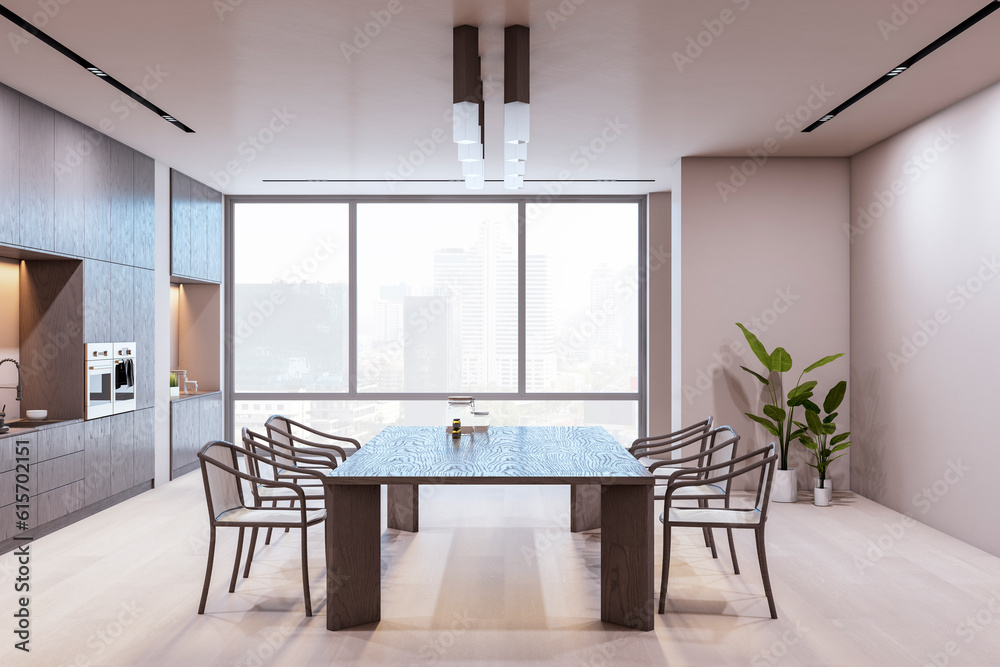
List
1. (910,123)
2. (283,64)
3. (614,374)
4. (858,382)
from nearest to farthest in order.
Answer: (283,64) < (910,123) < (858,382) < (614,374)

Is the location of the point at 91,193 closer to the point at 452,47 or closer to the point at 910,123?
the point at 452,47

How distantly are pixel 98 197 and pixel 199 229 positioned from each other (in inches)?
66.0

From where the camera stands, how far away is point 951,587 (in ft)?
11.6

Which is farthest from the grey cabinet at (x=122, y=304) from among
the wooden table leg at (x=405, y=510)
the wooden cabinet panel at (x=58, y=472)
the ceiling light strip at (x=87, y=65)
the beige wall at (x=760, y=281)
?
the beige wall at (x=760, y=281)

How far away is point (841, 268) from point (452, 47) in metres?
3.95

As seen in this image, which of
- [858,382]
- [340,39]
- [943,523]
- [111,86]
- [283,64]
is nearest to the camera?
[340,39]

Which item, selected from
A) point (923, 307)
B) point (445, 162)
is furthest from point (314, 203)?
point (923, 307)

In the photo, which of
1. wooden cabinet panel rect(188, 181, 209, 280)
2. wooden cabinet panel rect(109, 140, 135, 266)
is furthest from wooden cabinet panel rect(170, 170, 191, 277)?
wooden cabinet panel rect(109, 140, 135, 266)

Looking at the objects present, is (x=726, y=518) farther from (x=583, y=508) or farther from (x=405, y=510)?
(x=405, y=510)

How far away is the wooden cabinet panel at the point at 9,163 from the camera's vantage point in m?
4.01

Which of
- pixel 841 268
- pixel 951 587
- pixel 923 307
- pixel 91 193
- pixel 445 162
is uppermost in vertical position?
pixel 445 162

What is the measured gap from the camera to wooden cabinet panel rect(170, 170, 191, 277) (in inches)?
241

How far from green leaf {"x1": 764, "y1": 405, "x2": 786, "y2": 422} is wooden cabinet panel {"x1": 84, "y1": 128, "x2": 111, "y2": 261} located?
16.9 ft

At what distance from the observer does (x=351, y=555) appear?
9.84ft
